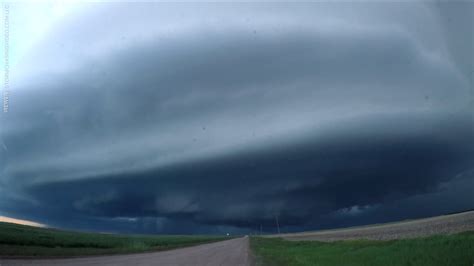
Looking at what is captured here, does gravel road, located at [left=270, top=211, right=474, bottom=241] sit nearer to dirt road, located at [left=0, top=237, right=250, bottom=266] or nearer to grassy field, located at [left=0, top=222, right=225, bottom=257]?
dirt road, located at [left=0, top=237, right=250, bottom=266]

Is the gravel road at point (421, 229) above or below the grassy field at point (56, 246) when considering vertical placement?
below

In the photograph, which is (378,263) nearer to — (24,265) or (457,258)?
(457,258)

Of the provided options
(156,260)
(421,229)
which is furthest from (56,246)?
(421,229)

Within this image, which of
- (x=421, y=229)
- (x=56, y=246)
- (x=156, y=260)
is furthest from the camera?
(x=421, y=229)

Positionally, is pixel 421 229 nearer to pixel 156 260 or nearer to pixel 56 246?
pixel 156 260

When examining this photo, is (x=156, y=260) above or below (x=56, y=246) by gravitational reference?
below

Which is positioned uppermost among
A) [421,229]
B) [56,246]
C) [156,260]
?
[56,246]

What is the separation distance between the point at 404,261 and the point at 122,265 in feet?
56.4

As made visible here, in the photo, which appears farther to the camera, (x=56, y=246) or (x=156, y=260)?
(x=56, y=246)

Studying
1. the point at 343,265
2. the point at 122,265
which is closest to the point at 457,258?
the point at 343,265

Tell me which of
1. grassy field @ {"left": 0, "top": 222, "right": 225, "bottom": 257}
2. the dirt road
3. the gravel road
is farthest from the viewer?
the gravel road

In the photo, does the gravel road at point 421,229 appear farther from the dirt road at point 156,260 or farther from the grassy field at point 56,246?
the grassy field at point 56,246

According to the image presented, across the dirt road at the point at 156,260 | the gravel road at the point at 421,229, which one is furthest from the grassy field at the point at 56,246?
the gravel road at the point at 421,229

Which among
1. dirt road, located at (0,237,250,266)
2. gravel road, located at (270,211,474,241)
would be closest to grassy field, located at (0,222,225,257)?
dirt road, located at (0,237,250,266)
